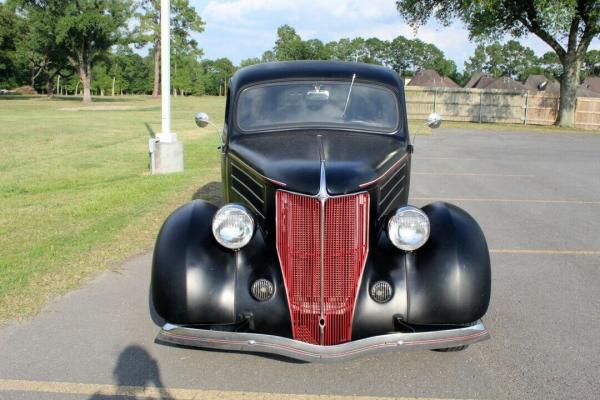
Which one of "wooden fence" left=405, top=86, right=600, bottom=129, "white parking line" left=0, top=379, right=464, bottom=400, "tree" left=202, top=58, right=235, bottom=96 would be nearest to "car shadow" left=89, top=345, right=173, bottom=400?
"white parking line" left=0, top=379, right=464, bottom=400

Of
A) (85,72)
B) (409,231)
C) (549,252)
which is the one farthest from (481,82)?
(409,231)

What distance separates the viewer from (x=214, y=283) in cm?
346

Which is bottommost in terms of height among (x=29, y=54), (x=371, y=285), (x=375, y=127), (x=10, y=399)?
(x=10, y=399)

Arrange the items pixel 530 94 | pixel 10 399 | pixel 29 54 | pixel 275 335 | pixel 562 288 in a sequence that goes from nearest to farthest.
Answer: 1. pixel 10 399
2. pixel 275 335
3. pixel 562 288
4. pixel 530 94
5. pixel 29 54

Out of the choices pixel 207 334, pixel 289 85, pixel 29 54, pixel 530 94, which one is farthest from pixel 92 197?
pixel 29 54

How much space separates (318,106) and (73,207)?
467cm

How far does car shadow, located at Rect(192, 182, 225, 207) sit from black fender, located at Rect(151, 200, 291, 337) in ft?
15.9

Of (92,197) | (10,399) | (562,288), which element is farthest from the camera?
(92,197)

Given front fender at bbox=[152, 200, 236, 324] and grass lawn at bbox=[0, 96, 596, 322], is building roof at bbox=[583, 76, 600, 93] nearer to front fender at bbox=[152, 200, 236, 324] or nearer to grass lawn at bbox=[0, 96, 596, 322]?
grass lawn at bbox=[0, 96, 596, 322]

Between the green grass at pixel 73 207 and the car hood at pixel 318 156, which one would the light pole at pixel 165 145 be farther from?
the car hood at pixel 318 156

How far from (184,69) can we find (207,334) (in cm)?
9002

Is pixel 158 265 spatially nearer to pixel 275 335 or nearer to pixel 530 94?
pixel 275 335

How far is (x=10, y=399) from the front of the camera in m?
3.17

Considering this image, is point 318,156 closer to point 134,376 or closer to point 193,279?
point 193,279
